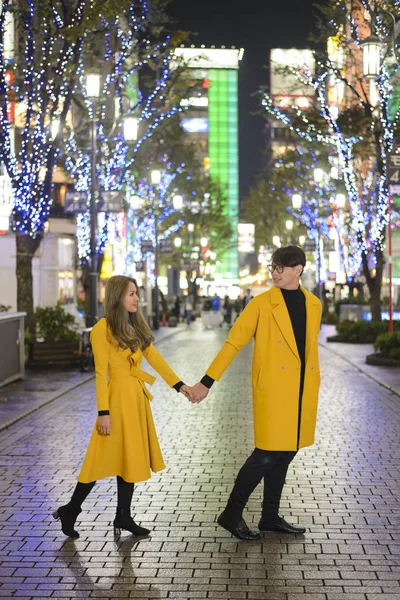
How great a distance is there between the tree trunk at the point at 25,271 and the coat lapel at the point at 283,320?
651 inches

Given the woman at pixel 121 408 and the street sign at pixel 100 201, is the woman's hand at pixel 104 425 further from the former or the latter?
the street sign at pixel 100 201

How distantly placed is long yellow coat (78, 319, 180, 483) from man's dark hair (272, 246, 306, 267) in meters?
1.02

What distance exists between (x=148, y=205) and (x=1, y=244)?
13.1 metres

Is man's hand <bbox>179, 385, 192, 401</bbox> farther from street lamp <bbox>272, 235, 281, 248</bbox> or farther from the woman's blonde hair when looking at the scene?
street lamp <bbox>272, 235, 281, 248</bbox>

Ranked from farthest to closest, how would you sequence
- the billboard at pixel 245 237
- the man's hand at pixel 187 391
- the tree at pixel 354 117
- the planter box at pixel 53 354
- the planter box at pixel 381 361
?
1. the billboard at pixel 245 237
2. the tree at pixel 354 117
3. the planter box at pixel 53 354
4. the planter box at pixel 381 361
5. the man's hand at pixel 187 391

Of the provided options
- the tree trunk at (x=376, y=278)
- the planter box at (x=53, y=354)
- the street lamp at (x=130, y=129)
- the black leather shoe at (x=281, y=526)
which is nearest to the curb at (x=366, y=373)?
the tree trunk at (x=376, y=278)

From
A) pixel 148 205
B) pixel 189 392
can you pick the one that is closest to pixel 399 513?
pixel 189 392

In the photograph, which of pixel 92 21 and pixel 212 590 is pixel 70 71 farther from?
pixel 212 590

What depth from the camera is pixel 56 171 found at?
1515 inches

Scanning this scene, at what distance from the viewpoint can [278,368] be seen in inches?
275

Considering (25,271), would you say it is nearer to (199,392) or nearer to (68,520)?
(68,520)

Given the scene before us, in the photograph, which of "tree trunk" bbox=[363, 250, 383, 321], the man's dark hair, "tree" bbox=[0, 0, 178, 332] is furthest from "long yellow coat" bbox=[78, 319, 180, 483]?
"tree trunk" bbox=[363, 250, 383, 321]

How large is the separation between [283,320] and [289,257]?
1.35 feet

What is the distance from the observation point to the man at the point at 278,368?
6.98 m
